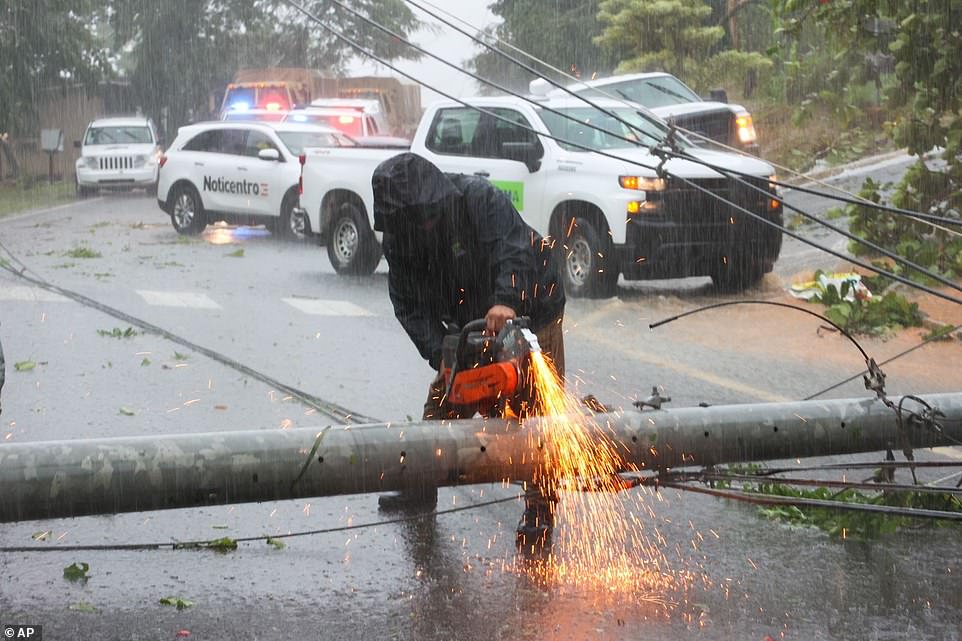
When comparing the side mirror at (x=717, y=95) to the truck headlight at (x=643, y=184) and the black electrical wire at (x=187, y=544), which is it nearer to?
the truck headlight at (x=643, y=184)

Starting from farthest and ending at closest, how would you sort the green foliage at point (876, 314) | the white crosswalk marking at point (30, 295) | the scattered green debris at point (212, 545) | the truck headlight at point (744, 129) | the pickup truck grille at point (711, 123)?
the truck headlight at point (744, 129) < the pickup truck grille at point (711, 123) < the white crosswalk marking at point (30, 295) < the green foliage at point (876, 314) < the scattered green debris at point (212, 545)

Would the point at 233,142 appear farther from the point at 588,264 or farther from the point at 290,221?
the point at 588,264

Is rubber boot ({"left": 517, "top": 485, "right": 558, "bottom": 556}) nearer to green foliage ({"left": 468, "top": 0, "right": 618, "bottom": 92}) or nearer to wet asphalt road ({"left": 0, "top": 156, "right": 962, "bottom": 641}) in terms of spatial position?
wet asphalt road ({"left": 0, "top": 156, "right": 962, "bottom": 641})

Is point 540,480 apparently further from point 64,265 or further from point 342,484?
point 64,265

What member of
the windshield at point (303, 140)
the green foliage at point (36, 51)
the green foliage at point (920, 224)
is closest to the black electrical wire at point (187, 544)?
the green foliage at point (920, 224)

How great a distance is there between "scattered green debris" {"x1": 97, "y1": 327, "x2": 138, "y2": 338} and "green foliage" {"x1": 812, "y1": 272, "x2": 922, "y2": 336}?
657 cm

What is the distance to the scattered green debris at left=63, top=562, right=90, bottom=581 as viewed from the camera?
219 inches

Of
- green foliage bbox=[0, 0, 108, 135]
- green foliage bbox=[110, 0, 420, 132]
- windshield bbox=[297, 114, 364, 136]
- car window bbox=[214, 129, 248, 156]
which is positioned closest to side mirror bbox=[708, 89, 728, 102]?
car window bbox=[214, 129, 248, 156]

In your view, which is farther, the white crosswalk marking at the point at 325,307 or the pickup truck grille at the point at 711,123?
the pickup truck grille at the point at 711,123

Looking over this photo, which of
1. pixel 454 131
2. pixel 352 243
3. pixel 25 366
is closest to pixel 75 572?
pixel 25 366

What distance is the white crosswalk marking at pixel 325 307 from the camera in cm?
1377

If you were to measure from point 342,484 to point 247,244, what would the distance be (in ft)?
54.9

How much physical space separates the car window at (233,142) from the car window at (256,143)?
9cm

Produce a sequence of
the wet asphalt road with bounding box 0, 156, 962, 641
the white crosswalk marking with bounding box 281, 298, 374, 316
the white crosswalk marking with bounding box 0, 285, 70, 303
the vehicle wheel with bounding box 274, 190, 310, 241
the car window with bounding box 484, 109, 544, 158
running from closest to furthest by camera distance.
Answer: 1. the wet asphalt road with bounding box 0, 156, 962, 641
2. the white crosswalk marking with bounding box 281, 298, 374, 316
3. the white crosswalk marking with bounding box 0, 285, 70, 303
4. the car window with bounding box 484, 109, 544, 158
5. the vehicle wheel with bounding box 274, 190, 310, 241
